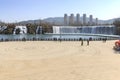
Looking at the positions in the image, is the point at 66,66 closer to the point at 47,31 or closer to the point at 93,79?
the point at 93,79

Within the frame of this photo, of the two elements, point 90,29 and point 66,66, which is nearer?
point 66,66

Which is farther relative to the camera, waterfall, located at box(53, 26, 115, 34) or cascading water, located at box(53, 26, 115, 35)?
waterfall, located at box(53, 26, 115, 34)

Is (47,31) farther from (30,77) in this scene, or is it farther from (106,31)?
(30,77)

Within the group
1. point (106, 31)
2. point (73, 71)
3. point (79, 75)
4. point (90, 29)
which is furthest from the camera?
point (90, 29)

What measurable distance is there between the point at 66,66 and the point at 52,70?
251 centimetres

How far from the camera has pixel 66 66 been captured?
80.2ft

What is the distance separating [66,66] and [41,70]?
3179mm

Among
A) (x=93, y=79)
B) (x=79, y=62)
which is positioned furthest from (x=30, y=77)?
(x=79, y=62)

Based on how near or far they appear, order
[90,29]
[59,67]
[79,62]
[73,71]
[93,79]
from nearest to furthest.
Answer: [93,79], [73,71], [59,67], [79,62], [90,29]

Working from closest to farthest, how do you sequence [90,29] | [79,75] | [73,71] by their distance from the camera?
[79,75] → [73,71] → [90,29]

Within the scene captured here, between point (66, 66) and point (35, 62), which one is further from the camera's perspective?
point (35, 62)

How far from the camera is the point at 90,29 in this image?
363 ft

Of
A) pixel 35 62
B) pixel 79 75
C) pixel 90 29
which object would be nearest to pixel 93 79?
pixel 79 75

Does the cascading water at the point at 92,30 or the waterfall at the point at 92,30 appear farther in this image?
the waterfall at the point at 92,30
